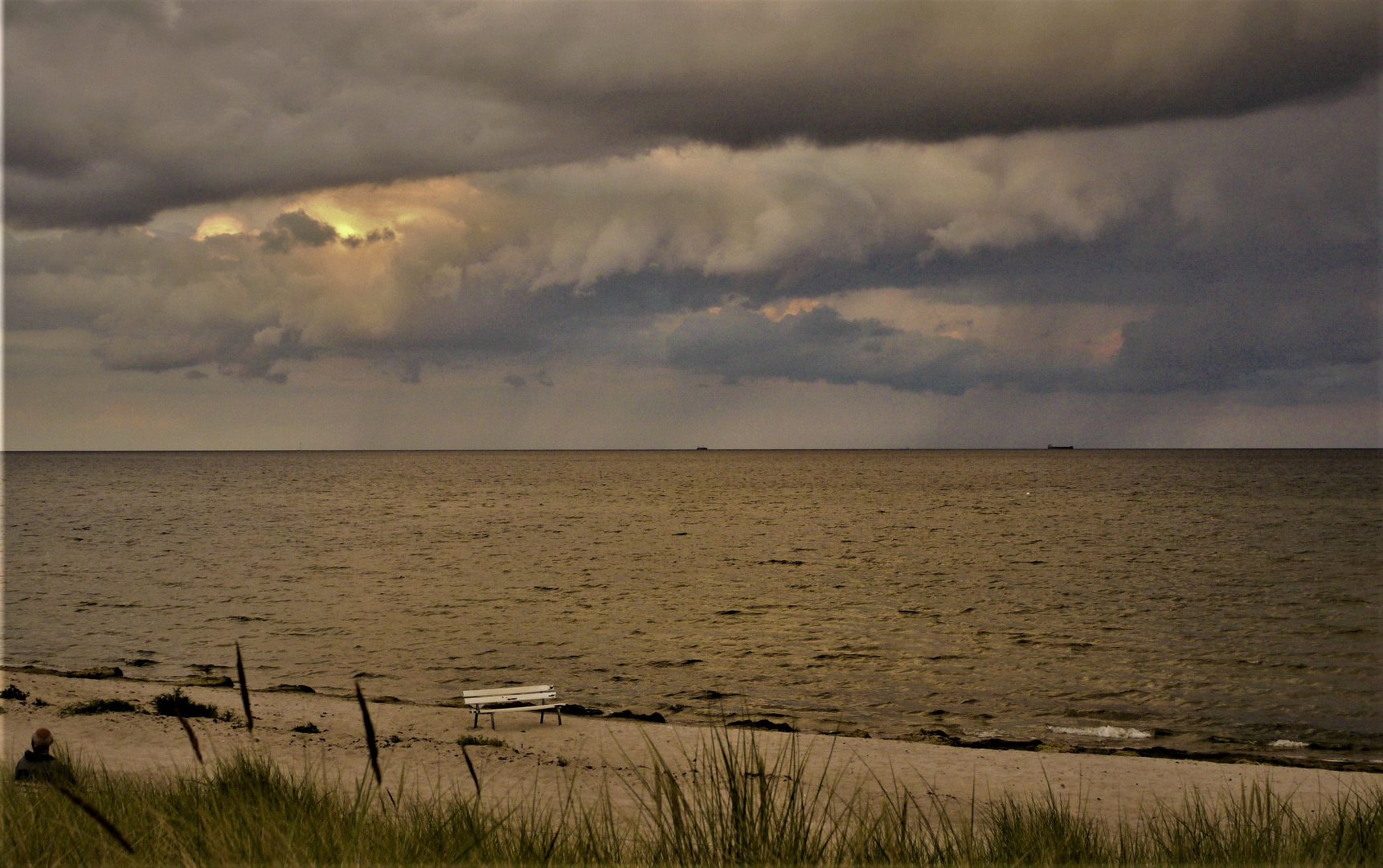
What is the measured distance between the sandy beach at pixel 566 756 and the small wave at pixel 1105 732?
231 cm

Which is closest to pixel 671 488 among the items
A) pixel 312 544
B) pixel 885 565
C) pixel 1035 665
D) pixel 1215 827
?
pixel 312 544

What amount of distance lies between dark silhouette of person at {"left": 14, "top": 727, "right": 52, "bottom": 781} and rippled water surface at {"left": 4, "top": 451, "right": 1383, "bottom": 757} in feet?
40.8

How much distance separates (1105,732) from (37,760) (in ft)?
62.4

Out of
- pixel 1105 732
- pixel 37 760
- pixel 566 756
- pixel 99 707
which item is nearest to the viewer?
pixel 37 760

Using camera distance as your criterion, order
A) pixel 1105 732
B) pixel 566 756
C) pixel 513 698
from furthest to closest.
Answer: pixel 1105 732 < pixel 513 698 < pixel 566 756

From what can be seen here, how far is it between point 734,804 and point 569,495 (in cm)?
12677

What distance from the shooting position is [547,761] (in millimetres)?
16203

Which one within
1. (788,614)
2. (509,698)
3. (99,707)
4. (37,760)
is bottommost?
(788,614)

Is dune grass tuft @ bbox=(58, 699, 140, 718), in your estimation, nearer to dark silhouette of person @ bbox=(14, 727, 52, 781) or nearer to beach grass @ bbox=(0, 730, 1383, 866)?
dark silhouette of person @ bbox=(14, 727, 52, 781)

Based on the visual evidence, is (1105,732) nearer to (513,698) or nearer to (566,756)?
(566,756)

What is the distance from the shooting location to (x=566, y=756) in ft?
54.9

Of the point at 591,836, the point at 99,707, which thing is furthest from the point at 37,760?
the point at 99,707

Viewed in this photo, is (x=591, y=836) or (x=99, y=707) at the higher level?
(x=591, y=836)

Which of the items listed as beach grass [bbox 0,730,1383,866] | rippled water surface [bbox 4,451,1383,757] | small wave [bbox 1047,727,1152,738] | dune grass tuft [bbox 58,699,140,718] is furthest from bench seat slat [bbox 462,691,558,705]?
beach grass [bbox 0,730,1383,866]
